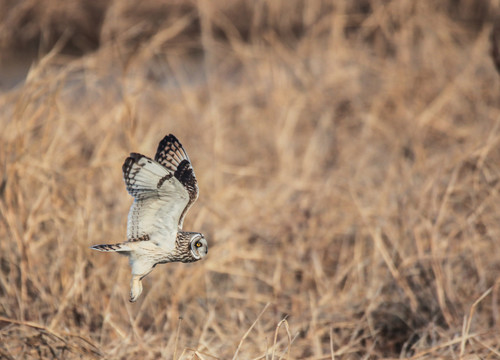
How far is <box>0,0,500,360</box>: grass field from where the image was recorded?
287cm

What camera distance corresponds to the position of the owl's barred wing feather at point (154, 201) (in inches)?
51.1

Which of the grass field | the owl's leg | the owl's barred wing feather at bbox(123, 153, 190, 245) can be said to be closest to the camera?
the owl's leg

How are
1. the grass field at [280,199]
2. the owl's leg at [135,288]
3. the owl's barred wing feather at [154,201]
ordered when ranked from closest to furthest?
the owl's leg at [135,288] < the owl's barred wing feather at [154,201] < the grass field at [280,199]

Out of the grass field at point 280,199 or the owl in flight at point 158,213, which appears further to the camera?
the grass field at point 280,199

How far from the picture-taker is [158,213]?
4.43ft

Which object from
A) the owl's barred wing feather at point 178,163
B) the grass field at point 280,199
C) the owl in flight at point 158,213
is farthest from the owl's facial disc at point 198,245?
the grass field at point 280,199

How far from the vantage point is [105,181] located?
3.89 meters

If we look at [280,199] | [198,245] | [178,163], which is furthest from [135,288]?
[280,199]

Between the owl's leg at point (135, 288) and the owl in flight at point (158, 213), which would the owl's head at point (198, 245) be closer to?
the owl in flight at point (158, 213)

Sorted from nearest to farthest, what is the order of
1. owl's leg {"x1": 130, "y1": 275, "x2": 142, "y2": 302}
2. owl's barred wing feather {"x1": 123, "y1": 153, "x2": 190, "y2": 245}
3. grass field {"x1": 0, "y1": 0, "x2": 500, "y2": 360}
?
owl's leg {"x1": 130, "y1": 275, "x2": 142, "y2": 302} < owl's barred wing feather {"x1": 123, "y1": 153, "x2": 190, "y2": 245} < grass field {"x1": 0, "y1": 0, "x2": 500, "y2": 360}

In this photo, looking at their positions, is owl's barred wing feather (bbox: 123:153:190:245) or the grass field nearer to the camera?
owl's barred wing feather (bbox: 123:153:190:245)

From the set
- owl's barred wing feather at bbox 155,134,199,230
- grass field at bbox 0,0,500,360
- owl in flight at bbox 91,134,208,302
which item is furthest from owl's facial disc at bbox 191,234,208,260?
grass field at bbox 0,0,500,360

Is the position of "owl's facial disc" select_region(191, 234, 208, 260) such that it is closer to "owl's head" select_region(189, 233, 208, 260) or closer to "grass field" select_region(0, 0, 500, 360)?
"owl's head" select_region(189, 233, 208, 260)

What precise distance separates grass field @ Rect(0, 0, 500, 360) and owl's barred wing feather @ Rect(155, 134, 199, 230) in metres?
0.75
